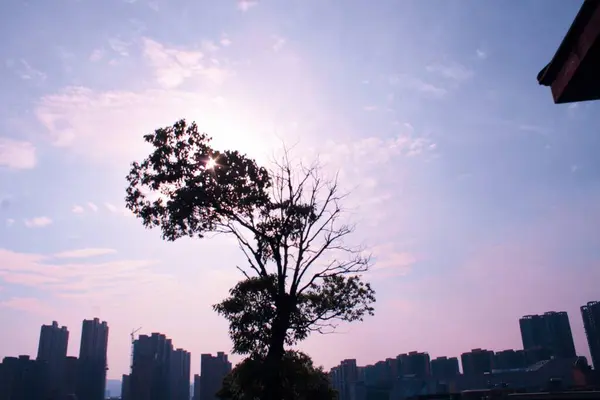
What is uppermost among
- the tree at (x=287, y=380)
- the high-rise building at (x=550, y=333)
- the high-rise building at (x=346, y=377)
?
the high-rise building at (x=550, y=333)

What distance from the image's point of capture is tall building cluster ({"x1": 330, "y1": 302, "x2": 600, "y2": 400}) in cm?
11614

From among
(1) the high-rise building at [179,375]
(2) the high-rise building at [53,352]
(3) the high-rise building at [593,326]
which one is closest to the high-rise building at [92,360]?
(2) the high-rise building at [53,352]

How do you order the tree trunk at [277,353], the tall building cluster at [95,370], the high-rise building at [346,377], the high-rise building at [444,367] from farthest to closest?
the high-rise building at [444,367] < the high-rise building at [346,377] < the tall building cluster at [95,370] < the tree trunk at [277,353]

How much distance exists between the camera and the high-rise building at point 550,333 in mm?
129750

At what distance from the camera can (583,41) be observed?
3527mm

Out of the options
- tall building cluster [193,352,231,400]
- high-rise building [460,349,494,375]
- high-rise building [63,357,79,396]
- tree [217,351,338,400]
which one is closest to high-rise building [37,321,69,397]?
high-rise building [63,357,79,396]

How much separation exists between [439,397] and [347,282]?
8325 millimetres

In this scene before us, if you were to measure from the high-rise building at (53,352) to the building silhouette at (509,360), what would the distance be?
12211 centimetres

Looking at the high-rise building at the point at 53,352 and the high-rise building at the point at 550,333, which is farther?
the high-rise building at the point at 550,333

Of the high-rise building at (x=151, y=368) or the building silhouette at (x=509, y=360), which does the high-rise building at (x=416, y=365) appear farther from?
the high-rise building at (x=151, y=368)

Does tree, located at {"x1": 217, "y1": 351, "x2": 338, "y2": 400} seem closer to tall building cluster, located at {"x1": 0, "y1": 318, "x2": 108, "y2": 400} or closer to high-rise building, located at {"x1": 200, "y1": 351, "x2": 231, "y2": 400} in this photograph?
high-rise building, located at {"x1": 200, "y1": 351, "x2": 231, "y2": 400}

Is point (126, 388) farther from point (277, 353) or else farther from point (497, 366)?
point (277, 353)

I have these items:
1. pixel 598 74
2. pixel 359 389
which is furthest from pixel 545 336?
pixel 598 74

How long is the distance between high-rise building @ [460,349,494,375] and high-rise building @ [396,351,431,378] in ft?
41.8
